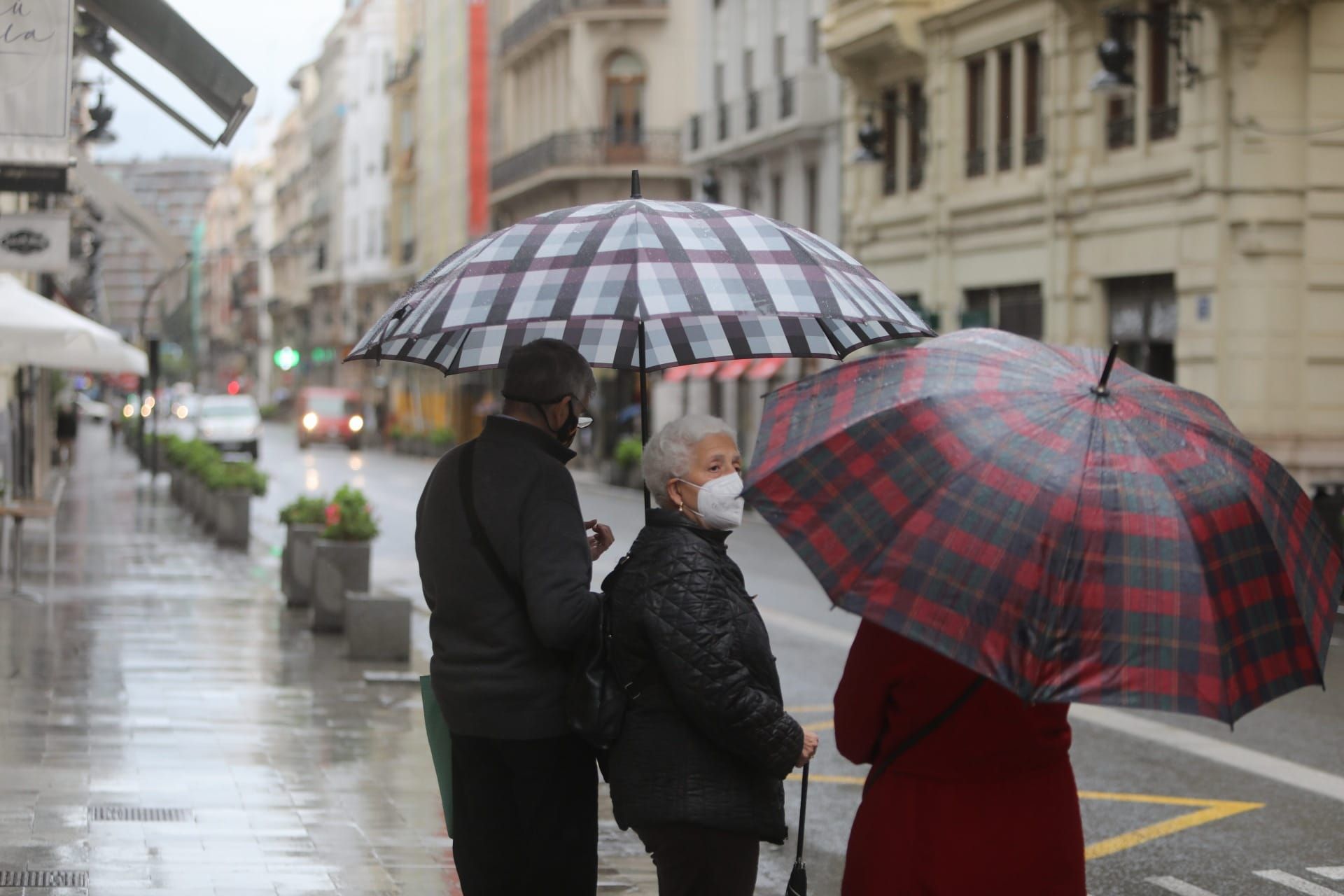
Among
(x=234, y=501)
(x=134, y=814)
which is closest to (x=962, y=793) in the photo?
(x=134, y=814)

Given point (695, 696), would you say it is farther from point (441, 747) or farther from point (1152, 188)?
point (1152, 188)

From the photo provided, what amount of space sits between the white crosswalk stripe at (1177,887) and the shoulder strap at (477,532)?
12.4 ft

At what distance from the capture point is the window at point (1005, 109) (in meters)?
33.4

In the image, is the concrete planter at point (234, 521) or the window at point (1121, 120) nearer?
the concrete planter at point (234, 521)

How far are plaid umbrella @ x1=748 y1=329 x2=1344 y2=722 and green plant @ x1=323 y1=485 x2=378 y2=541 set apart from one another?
11.5 meters

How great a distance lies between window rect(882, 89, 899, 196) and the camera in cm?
3878

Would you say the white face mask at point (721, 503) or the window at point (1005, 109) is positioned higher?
the window at point (1005, 109)

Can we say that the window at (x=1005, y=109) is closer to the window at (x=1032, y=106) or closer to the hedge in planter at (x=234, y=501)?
the window at (x=1032, y=106)

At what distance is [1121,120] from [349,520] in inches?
683

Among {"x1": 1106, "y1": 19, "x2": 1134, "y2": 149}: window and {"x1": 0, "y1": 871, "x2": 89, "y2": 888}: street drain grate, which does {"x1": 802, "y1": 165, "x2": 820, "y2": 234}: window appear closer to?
{"x1": 1106, "y1": 19, "x2": 1134, "y2": 149}: window

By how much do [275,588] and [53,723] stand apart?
28.1 ft

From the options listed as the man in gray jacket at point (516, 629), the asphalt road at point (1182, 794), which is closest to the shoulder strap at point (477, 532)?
the man in gray jacket at point (516, 629)

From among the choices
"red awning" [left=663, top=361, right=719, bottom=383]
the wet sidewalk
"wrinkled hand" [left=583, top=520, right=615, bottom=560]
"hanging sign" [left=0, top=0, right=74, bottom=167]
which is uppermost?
"hanging sign" [left=0, top=0, right=74, bottom=167]

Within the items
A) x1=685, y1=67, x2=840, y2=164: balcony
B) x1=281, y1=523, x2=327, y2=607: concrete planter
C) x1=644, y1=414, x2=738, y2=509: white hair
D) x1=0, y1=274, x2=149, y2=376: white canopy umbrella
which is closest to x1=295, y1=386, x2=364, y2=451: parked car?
x1=685, y1=67, x2=840, y2=164: balcony
